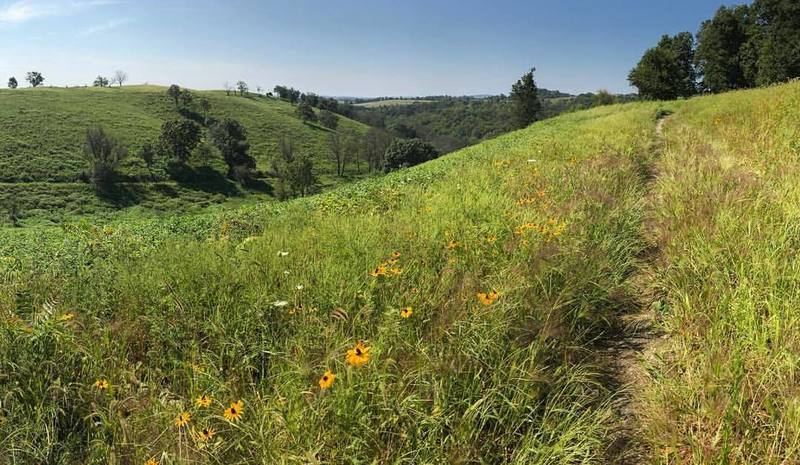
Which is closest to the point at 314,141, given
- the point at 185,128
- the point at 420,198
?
Result: the point at 185,128

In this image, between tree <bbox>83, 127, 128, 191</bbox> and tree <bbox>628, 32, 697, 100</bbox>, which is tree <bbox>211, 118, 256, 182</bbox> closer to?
tree <bbox>83, 127, 128, 191</bbox>

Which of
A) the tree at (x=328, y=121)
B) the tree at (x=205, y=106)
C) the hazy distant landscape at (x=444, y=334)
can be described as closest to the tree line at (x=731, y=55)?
the hazy distant landscape at (x=444, y=334)

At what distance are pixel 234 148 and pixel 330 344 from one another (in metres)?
89.2

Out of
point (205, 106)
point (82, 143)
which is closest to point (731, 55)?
point (82, 143)

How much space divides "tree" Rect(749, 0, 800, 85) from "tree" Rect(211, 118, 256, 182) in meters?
75.8

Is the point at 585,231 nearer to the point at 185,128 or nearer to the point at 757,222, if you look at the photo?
the point at 757,222

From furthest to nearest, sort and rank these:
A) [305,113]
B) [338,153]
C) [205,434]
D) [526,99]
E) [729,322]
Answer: [305,113], [338,153], [526,99], [729,322], [205,434]

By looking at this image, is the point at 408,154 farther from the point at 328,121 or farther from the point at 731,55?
the point at 731,55

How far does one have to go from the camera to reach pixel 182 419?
2.01m

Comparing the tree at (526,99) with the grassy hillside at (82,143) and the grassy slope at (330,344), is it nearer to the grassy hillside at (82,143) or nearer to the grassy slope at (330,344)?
the grassy hillside at (82,143)

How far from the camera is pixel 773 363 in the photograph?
75.7 inches

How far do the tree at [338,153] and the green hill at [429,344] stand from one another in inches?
3591

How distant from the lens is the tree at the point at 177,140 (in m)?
77.7

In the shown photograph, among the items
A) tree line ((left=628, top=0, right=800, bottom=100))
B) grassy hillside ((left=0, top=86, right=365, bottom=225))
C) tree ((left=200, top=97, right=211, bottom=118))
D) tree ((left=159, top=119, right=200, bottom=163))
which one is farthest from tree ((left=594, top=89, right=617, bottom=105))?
tree ((left=200, top=97, right=211, bottom=118))
